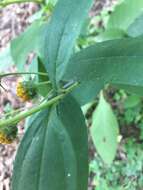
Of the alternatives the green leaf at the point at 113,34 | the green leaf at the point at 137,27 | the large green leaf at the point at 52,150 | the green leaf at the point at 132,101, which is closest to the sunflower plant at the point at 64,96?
the large green leaf at the point at 52,150

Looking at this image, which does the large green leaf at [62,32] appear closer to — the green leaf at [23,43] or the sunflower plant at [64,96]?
the sunflower plant at [64,96]

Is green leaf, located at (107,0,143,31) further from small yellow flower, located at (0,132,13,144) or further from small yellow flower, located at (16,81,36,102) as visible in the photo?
small yellow flower, located at (0,132,13,144)

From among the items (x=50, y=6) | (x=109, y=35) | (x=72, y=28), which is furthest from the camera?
(x=109, y=35)

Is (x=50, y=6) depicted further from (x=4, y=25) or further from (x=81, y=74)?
(x=4, y=25)

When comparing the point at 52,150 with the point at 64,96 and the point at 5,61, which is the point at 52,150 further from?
the point at 5,61

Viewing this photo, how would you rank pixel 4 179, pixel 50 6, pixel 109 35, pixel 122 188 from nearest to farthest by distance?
pixel 50 6
pixel 109 35
pixel 122 188
pixel 4 179

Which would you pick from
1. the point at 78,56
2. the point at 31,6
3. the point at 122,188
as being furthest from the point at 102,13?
the point at 78,56
